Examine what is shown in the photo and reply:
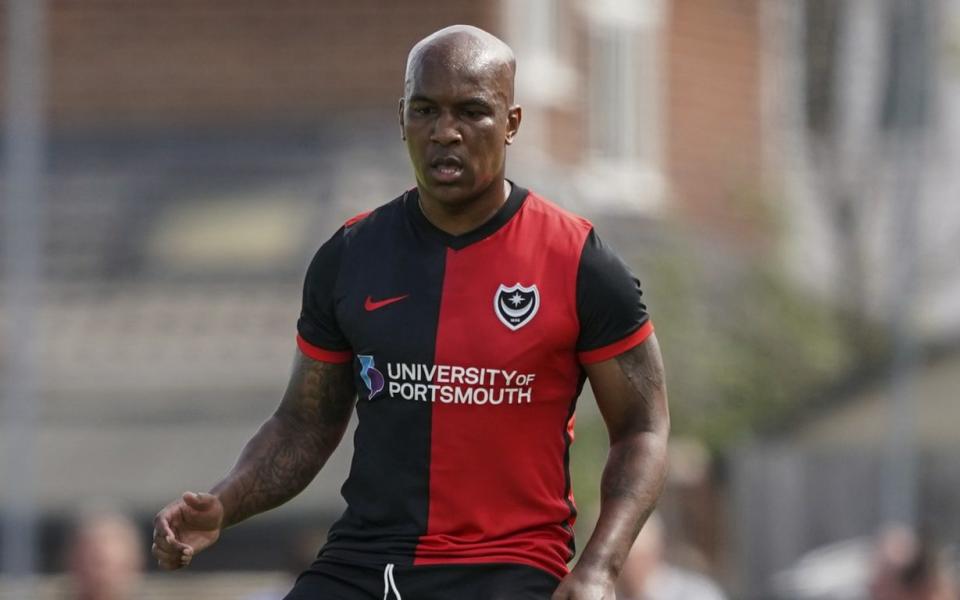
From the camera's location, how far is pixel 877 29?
87.5 ft

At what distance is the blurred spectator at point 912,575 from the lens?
438 inches

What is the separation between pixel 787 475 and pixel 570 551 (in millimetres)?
14001

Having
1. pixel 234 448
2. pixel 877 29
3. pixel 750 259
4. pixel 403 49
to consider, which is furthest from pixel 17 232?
pixel 877 29

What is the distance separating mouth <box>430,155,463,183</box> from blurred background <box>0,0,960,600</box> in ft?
24.8

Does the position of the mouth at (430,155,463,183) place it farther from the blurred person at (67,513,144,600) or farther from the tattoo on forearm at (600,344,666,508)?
the blurred person at (67,513,144,600)

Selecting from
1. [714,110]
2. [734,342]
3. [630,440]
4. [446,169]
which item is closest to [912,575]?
[630,440]

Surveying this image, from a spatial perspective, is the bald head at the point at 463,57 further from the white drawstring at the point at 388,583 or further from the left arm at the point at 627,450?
the white drawstring at the point at 388,583

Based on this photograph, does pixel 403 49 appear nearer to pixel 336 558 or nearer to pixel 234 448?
pixel 234 448

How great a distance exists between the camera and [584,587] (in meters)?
5.20

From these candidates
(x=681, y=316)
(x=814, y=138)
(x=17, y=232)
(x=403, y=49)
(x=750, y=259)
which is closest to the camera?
(x=17, y=232)

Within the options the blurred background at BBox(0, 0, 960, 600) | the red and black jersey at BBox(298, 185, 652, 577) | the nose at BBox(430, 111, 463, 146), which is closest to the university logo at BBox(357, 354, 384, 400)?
the red and black jersey at BBox(298, 185, 652, 577)

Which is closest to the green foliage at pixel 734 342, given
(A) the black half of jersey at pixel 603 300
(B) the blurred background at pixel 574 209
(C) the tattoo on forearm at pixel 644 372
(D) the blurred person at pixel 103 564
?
(B) the blurred background at pixel 574 209

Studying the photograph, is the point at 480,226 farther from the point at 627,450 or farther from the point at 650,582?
the point at 650,582

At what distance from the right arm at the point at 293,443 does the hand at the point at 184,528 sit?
67 millimetres
